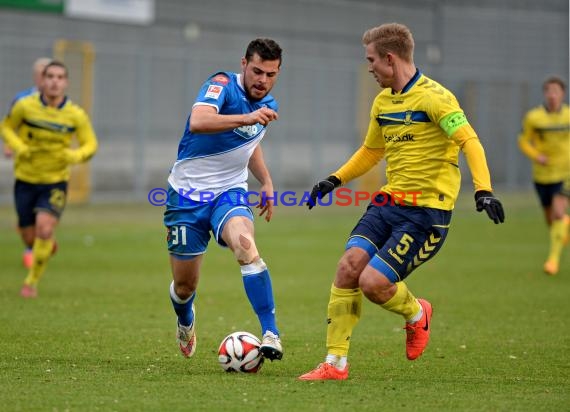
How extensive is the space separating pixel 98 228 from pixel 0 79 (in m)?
5.47

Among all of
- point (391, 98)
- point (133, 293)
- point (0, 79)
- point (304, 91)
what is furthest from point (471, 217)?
point (391, 98)

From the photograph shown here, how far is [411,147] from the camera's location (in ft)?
25.1

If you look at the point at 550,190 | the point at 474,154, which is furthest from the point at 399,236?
the point at 550,190

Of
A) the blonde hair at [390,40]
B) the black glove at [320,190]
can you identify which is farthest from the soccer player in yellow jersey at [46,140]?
the blonde hair at [390,40]

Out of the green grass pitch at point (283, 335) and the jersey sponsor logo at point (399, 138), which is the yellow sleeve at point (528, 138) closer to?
the green grass pitch at point (283, 335)

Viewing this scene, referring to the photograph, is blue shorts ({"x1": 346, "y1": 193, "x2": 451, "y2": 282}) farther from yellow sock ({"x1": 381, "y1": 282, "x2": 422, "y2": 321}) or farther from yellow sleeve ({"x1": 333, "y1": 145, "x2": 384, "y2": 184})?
yellow sleeve ({"x1": 333, "y1": 145, "x2": 384, "y2": 184})

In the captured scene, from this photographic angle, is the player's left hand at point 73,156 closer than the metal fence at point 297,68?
Yes

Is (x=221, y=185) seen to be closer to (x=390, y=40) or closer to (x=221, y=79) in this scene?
(x=221, y=79)

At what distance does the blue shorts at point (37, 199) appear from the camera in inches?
490

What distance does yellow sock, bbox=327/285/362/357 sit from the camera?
7.49 m

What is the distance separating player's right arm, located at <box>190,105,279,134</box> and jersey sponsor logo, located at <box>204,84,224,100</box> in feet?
0.37

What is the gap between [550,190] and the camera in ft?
52.2

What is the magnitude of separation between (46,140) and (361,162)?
5636mm

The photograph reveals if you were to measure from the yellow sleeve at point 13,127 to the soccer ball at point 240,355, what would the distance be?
573 cm
